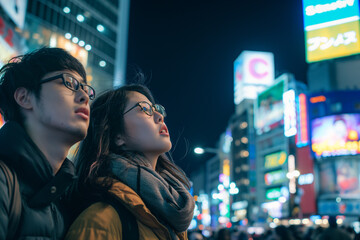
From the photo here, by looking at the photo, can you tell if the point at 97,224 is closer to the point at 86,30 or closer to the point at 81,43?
the point at 81,43

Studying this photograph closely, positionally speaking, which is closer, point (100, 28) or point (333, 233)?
point (333, 233)

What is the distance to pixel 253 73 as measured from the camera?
344 ft

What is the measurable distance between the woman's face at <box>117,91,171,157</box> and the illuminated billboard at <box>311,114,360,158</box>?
48.3 meters

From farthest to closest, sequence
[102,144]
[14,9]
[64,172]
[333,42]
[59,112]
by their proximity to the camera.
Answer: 1. [333,42]
2. [14,9]
3. [102,144]
4. [59,112]
5. [64,172]

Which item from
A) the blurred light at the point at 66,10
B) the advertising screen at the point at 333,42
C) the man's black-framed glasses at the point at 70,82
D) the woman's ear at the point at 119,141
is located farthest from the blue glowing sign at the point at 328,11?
the man's black-framed glasses at the point at 70,82

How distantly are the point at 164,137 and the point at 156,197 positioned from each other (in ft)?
2.21

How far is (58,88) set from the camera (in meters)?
2.29

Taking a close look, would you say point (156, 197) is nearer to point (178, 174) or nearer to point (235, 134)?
point (178, 174)

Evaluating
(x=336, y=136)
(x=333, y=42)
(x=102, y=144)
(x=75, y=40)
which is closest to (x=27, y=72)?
(x=102, y=144)

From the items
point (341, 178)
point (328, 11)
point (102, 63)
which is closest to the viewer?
point (341, 178)

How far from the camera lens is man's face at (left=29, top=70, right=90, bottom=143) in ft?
7.26

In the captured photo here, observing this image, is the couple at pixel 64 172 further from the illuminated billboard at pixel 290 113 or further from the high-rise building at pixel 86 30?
the illuminated billboard at pixel 290 113

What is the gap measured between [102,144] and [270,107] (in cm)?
7795

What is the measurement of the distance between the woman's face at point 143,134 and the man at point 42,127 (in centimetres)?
49
